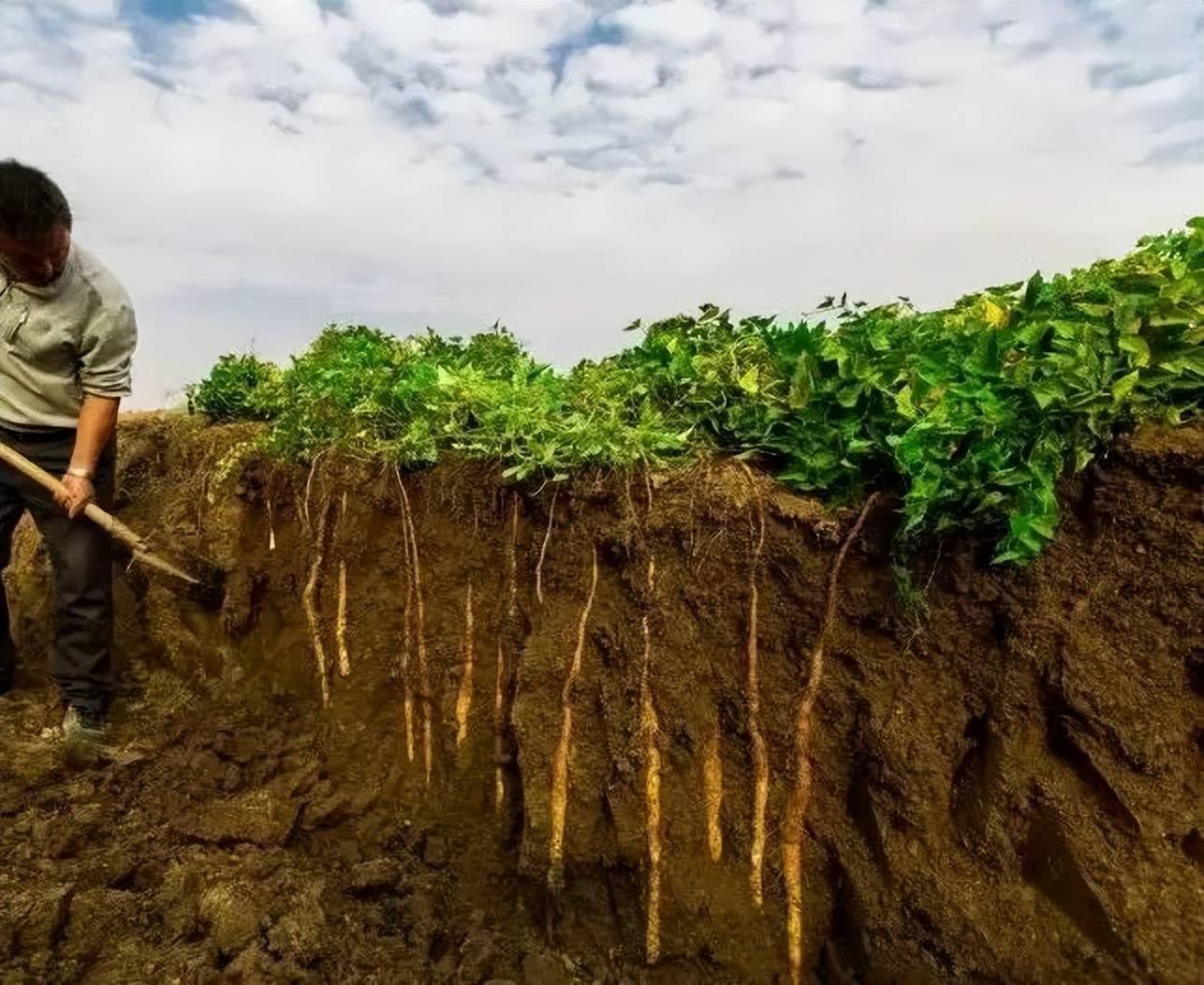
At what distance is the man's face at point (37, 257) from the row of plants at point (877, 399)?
126 centimetres

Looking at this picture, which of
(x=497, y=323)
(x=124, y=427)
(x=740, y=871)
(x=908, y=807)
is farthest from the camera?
(x=124, y=427)

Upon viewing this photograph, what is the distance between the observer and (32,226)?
400 centimetres

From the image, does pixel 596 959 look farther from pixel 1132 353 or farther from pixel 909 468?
pixel 1132 353

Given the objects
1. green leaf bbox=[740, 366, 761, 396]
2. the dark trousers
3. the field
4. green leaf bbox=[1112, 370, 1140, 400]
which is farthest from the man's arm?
green leaf bbox=[1112, 370, 1140, 400]

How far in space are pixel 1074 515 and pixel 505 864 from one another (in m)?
2.57

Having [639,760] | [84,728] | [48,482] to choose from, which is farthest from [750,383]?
[84,728]

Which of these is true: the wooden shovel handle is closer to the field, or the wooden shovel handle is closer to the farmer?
the farmer

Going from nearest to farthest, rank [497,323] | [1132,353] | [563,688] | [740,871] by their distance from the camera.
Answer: [1132,353] → [740,871] → [563,688] → [497,323]

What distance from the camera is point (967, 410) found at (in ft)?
9.60

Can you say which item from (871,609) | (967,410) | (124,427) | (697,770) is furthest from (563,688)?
(124,427)

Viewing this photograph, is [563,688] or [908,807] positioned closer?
[908,807]

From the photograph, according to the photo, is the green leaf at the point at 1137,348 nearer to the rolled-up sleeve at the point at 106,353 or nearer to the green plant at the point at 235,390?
the rolled-up sleeve at the point at 106,353

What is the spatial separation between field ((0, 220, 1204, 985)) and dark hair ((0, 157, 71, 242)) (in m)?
1.41

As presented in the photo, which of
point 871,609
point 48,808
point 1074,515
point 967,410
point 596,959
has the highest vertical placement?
point 967,410
